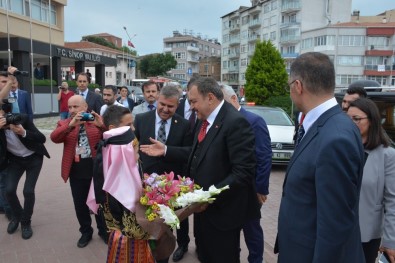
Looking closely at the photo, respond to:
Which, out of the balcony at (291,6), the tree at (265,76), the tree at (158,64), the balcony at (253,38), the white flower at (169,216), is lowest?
the white flower at (169,216)

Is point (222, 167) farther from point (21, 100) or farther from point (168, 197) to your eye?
point (21, 100)

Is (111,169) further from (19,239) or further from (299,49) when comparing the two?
(299,49)

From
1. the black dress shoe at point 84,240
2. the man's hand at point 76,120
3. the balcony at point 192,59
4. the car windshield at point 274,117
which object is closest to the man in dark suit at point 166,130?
the man's hand at point 76,120

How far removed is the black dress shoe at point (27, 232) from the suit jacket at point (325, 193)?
3808 mm

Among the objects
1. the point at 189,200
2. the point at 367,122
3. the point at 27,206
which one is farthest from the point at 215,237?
the point at 27,206

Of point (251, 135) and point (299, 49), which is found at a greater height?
point (299, 49)

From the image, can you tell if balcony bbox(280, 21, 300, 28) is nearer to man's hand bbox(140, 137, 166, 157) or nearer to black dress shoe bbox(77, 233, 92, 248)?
black dress shoe bbox(77, 233, 92, 248)

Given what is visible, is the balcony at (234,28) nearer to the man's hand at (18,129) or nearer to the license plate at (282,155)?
the license plate at (282,155)

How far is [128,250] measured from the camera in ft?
8.75

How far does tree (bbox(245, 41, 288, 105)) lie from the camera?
26125 mm

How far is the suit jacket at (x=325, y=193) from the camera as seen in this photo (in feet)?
5.57

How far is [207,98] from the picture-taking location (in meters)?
A: 2.88

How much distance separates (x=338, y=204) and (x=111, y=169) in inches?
62.5

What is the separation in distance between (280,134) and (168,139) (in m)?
5.63
